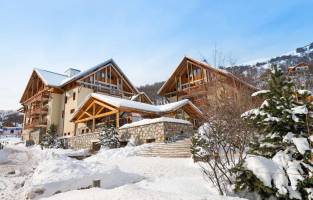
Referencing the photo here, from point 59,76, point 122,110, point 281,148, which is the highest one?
point 59,76

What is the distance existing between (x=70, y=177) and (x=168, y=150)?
7142 mm

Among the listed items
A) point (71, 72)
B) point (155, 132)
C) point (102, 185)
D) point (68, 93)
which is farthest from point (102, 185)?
point (71, 72)

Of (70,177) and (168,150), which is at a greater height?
(168,150)

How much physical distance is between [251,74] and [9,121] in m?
68.2

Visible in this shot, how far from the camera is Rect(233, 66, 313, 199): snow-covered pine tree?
4.54m

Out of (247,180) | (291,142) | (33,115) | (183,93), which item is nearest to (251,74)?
(291,142)

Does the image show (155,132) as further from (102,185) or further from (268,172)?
(268,172)

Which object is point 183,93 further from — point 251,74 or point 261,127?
point 261,127

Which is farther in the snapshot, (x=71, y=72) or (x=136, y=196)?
(x=71, y=72)

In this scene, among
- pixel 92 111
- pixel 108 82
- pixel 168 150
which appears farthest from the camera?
pixel 108 82

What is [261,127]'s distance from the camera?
18.9ft

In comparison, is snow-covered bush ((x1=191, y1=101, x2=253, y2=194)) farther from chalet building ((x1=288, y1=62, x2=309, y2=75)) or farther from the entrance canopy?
the entrance canopy

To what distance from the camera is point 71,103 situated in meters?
29.6

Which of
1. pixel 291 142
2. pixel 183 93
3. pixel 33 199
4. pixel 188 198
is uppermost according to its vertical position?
pixel 183 93
